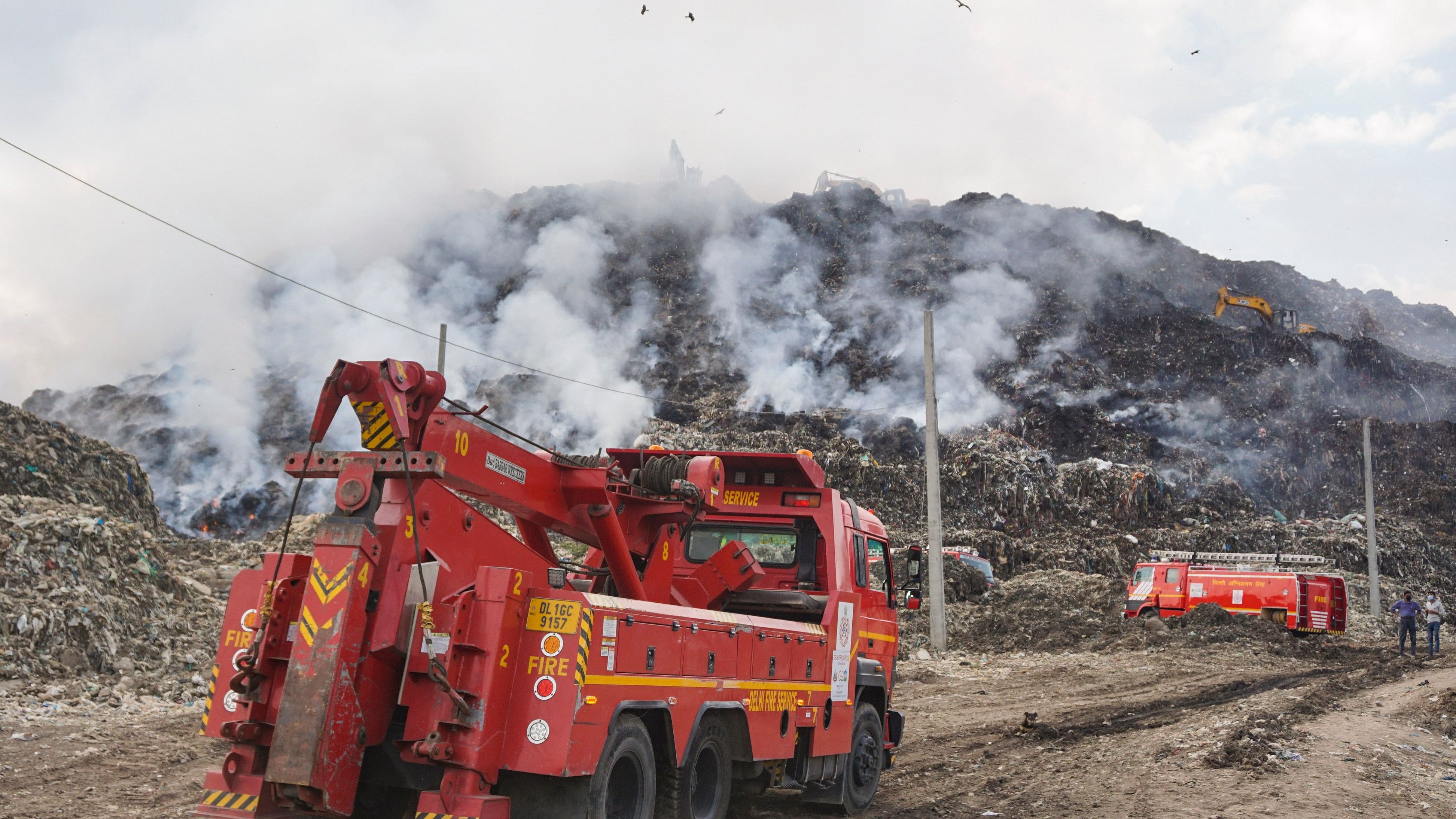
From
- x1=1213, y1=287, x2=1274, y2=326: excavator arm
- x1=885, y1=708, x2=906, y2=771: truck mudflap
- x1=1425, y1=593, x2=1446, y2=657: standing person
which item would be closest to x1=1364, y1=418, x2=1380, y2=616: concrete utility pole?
x1=1425, y1=593, x2=1446, y2=657: standing person

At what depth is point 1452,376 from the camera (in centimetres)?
4484

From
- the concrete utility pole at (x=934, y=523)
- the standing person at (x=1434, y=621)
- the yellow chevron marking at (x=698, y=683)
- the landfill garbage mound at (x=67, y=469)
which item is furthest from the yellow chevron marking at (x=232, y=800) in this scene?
the standing person at (x=1434, y=621)

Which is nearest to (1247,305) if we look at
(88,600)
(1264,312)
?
(1264,312)

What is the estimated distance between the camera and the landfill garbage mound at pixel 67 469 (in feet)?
47.2

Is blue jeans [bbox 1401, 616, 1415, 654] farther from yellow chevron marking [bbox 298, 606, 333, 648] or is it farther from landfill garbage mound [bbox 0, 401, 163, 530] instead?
landfill garbage mound [bbox 0, 401, 163, 530]

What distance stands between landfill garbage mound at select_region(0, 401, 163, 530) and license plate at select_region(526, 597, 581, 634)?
1131 cm

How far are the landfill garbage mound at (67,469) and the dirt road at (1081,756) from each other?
612cm

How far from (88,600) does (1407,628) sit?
2173cm

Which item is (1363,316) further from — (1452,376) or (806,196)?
(806,196)

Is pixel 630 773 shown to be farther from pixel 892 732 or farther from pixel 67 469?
pixel 67 469

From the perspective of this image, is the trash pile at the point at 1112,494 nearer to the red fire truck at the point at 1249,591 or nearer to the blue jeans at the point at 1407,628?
the red fire truck at the point at 1249,591

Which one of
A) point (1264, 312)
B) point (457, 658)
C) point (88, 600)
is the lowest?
point (88, 600)

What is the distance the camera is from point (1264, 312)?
42.2m

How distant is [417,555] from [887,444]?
27181 millimetres
